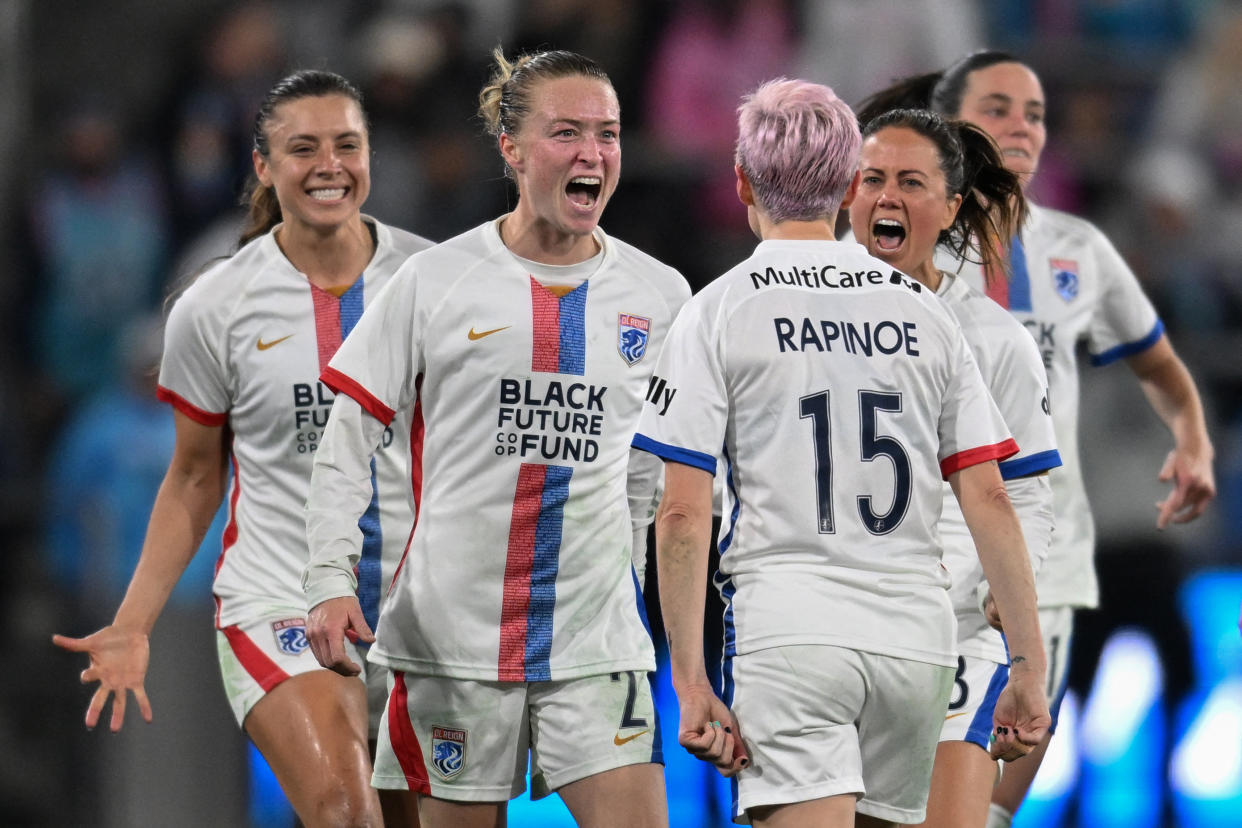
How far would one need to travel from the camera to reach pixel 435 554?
423 cm

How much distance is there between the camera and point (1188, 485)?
584 centimetres

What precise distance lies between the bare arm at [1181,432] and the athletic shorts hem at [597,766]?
7.97 feet

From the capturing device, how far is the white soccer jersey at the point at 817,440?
3656mm

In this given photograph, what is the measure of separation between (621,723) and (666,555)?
73cm

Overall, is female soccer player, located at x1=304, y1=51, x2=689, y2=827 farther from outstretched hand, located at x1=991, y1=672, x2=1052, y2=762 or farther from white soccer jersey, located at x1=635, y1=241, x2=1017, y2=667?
outstretched hand, located at x1=991, y1=672, x2=1052, y2=762

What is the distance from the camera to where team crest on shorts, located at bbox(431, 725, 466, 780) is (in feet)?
13.8

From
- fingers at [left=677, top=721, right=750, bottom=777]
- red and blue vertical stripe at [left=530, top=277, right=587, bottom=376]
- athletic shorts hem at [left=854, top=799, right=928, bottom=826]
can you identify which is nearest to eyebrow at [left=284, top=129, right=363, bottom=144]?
red and blue vertical stripe at [left=530, top=277, right=587, bottom=376]

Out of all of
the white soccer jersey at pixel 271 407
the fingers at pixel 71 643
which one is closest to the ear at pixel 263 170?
the white soccer jersey at pixel 271 407

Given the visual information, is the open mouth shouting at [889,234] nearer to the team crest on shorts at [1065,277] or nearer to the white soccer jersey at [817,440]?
the white soccer jersey at [817,440]

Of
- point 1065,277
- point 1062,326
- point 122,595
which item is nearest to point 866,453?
point 1062,326

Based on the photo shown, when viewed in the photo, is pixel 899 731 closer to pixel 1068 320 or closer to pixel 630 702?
pixel 630 702

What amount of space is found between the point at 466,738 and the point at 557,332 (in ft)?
3.26

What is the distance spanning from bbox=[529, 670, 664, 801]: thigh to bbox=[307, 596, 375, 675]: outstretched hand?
20.5 inches

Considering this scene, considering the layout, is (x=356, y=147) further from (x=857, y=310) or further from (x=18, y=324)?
(x=18, y=324)
